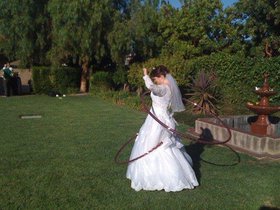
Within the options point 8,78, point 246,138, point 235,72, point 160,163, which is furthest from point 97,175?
point 8,78

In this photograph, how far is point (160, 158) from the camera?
6.02 metres

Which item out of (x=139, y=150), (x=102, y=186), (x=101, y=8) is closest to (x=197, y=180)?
(x=139, y=150)

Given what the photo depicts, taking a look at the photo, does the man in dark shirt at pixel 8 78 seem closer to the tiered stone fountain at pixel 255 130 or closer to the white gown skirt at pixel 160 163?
the tiered stone fountain at pixel 255 130

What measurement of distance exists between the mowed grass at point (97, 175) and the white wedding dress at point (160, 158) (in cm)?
16

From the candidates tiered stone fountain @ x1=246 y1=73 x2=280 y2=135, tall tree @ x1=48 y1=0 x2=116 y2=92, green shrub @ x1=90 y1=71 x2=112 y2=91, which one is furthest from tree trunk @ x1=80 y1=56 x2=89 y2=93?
tiered stone fountain @ x1=246 y1=73 x2=280 y2=135

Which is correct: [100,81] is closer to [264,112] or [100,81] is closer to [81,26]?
[81,26]

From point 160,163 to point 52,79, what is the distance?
59.2ft

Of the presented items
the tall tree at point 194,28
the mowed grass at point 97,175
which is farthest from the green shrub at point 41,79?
the mowed grass at point 97,175

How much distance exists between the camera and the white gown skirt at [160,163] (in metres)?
5.92

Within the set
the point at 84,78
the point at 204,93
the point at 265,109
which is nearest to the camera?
the point at 265,109

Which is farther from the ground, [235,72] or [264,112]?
[235,72]

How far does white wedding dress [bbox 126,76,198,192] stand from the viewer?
5.92 metres

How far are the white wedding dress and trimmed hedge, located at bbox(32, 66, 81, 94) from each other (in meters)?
17.0

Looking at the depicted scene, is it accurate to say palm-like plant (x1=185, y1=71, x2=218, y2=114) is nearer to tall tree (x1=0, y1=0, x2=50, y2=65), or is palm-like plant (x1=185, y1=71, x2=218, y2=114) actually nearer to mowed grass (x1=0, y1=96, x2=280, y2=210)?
mowed grass (x1=0, y1=96, x2=280, y2=210)
